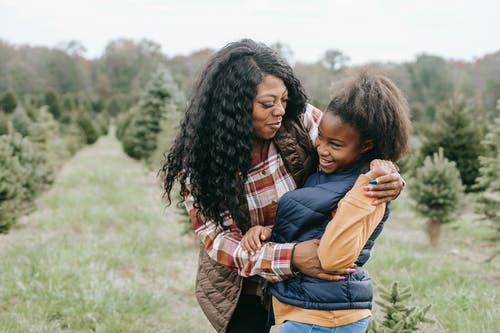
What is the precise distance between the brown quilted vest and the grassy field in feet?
3.88

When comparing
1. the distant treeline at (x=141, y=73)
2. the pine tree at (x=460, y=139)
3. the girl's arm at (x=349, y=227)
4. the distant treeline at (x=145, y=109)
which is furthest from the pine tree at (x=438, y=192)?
the distant treeline at (x=141, y=73)

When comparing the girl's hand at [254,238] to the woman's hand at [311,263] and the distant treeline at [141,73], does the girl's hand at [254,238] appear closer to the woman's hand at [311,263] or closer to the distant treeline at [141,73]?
the woman's hand at [311,263]

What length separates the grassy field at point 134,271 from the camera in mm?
4211

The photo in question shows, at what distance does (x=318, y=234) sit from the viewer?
197cm

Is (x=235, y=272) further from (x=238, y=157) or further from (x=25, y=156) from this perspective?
(x=25, y=156)

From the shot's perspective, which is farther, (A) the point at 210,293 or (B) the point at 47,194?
(B) the point at 47,194

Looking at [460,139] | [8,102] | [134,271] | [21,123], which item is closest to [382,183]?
[134,271]

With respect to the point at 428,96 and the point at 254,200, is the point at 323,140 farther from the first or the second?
the point at 428,96

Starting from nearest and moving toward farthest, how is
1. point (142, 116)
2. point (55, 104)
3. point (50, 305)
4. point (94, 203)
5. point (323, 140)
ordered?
point (323, 140) → point (50, 305) → point (94, 203) → point (142, 116) → point (55, 104)

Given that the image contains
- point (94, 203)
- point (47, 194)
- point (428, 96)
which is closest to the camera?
point (94, 203)

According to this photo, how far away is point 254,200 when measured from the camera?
226 centimetres

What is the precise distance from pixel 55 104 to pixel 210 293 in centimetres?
2962

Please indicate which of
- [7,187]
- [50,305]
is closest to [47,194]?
[7,187]

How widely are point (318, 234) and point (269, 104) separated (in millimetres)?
605
